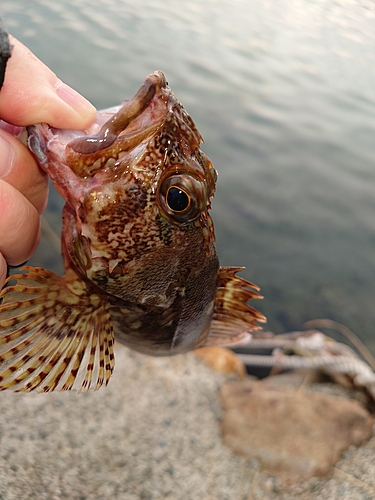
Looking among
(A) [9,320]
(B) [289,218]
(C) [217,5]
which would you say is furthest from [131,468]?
(C) [217,5]

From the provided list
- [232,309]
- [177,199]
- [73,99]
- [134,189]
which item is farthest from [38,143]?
→ [232,309]

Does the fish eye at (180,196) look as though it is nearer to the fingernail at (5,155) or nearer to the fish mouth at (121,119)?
the fish mouth at (121,119)

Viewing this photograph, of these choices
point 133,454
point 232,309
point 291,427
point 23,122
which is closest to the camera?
point 23,122

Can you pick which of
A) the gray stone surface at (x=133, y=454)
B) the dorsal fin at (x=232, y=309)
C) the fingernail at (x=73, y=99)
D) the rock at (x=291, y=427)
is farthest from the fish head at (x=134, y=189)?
the rock at (x=291, y=427)

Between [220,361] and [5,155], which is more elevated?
[5,155]

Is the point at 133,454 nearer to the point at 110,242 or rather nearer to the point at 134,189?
the point at 110,242

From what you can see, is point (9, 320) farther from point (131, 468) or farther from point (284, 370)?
point (284, 370)

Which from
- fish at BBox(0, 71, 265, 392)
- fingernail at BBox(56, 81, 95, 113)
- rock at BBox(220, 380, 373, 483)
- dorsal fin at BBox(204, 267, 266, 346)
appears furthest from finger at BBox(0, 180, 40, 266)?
rock at BBox(220, 380, 373, 483)
